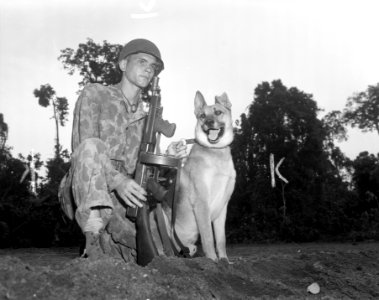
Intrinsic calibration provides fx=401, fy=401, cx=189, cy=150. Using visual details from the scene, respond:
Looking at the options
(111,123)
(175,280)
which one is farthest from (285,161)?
(175,280)

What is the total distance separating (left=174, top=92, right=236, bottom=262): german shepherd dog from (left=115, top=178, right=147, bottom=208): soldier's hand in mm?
1244

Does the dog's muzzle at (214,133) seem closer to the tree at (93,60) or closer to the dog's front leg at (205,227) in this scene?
the dog's front leg at (205,227)

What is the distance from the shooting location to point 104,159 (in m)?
3.48

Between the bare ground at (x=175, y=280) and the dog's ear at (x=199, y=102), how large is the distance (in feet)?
7.42

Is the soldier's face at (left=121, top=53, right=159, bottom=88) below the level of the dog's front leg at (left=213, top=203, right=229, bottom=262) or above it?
above

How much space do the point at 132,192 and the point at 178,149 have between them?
0.93 metres

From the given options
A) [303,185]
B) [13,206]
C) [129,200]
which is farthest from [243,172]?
[129,200]

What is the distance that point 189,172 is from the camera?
15.6 feet

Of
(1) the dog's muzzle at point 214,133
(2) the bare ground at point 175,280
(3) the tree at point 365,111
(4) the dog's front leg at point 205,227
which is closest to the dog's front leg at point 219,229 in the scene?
(4) the dog's front leg at point 205,227

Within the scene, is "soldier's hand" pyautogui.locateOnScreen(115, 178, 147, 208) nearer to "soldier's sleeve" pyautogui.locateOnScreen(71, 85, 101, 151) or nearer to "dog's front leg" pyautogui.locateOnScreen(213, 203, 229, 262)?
"soldier's sleeve" pyautogui.locateOnScreen(71, 85, 101, 151)

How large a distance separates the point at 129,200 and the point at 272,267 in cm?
169

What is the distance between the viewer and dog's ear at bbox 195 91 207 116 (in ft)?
18.3

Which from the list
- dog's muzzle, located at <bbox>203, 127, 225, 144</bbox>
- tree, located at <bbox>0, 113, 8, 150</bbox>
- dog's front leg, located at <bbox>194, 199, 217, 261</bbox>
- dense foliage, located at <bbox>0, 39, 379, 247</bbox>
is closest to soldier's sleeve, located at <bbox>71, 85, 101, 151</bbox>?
dog's front leg, located at <bbox>194, 199, 217, 261</bbox>

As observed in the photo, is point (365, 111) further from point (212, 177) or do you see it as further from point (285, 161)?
point (212, 177)
